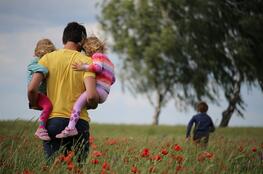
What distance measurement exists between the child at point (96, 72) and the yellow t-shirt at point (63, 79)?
8 cm

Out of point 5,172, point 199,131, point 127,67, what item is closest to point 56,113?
point 5,172

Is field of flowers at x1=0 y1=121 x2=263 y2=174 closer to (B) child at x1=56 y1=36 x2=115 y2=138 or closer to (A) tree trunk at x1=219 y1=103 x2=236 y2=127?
(B) child at x1=56 y1=36 x2=115 y2=138

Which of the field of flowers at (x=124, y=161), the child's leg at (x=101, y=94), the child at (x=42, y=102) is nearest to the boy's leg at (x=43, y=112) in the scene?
the child at (x=42, y=102)

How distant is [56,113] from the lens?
527cm

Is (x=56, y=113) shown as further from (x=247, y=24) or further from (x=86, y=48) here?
(x=247, y=24)

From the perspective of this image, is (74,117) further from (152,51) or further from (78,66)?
(152,51)

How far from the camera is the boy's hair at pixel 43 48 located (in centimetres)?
563

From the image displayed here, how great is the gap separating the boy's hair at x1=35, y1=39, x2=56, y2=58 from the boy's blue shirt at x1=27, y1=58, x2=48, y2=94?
0.17 metres

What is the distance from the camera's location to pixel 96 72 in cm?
531

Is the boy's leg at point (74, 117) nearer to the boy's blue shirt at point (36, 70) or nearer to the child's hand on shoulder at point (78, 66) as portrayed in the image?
the child's hand on shoulder at point (78, 66)

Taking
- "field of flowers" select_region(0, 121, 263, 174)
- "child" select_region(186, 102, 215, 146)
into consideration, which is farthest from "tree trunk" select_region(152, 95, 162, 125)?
"field of flowers" select_region(0, 121, 263, 174)

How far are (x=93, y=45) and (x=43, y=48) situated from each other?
0.62 metres

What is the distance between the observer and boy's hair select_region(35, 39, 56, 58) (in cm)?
563

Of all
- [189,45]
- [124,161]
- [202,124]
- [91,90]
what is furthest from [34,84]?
[189,45]
